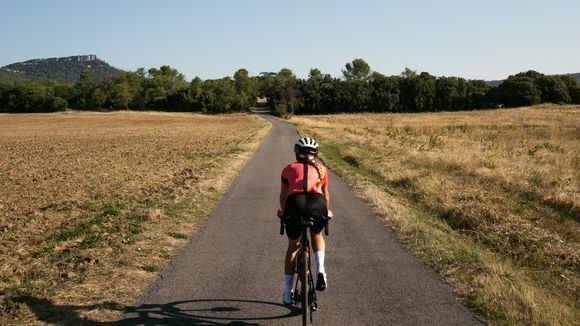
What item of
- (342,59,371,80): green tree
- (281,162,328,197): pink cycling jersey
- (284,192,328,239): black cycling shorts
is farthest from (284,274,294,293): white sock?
(342,59,371,80): green tree

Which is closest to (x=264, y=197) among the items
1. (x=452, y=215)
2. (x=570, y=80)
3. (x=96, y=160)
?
Answer: (x=452, y=215)

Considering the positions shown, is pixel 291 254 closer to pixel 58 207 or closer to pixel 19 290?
pixel 19 290

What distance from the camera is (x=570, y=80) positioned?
108688 mm

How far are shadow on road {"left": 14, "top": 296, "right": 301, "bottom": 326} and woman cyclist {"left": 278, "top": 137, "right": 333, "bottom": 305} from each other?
0.39 m

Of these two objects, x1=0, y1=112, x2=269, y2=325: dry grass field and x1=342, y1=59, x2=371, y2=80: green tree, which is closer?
x1=0, y1=112, x2=269, y2=325: dry grass field

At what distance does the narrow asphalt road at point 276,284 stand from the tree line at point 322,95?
8755 cm

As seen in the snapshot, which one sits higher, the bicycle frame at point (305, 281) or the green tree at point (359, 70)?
the green tree at point (359, 70)

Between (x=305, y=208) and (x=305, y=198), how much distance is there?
4.7 inches

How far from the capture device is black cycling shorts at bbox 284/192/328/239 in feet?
16.3

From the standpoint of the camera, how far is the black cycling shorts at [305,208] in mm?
4953

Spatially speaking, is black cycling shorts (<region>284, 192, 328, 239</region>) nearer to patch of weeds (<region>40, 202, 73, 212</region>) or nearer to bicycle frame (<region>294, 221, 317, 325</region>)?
bicycle frame (<region>294, 221, 317, 325</region>)

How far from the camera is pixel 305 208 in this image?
4945mm

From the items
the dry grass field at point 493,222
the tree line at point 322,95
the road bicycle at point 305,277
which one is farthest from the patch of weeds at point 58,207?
the tree line at point 322,95

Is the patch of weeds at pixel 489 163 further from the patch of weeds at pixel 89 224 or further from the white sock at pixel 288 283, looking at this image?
the white sock at pixel 288 283
